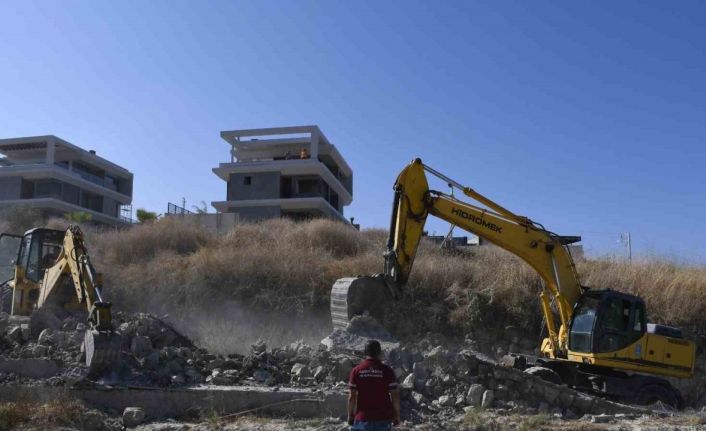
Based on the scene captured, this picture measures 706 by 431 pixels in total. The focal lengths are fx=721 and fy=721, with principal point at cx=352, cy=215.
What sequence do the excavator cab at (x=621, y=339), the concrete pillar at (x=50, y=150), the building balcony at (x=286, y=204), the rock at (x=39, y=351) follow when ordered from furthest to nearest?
the concrete pillar at (x=50, y=150)
the building balcony at (x=286, y=204)
the excavator cab at (x=621, y=339)
the rock at (x=39, y=351)

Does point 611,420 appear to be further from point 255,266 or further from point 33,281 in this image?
point 255,266

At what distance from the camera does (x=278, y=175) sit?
51.9 metres

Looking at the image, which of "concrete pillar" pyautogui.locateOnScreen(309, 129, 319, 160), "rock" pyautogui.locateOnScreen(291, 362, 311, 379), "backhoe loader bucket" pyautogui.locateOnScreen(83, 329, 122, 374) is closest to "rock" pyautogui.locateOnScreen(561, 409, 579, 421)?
"rock" pyautogui.locateOnScreen(291, 362, 311, 379)

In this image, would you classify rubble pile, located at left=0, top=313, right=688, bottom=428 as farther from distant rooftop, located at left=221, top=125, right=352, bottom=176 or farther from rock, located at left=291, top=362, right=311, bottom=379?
distant rooftop, located at left=221, top=125, right=352, bottom=176

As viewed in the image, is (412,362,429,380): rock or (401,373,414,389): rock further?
(412,362,429,380): rock

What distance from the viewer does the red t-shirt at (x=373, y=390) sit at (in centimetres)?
693

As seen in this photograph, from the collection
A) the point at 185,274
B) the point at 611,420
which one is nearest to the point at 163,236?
the point at 185,274

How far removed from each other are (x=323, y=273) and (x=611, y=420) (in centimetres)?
1385

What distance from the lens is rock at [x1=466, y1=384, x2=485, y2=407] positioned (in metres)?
12.2

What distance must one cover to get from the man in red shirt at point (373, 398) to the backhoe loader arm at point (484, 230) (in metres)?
8.20

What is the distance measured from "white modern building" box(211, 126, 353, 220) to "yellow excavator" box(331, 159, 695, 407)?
115 feet

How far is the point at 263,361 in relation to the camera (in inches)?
521

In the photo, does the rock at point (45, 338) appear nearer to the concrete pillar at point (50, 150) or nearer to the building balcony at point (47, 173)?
the building balcony at point (47, 173)

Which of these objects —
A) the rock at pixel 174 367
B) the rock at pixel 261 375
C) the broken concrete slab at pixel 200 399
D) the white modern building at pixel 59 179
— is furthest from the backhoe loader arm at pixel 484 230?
the white modern building at pixel 59 179
